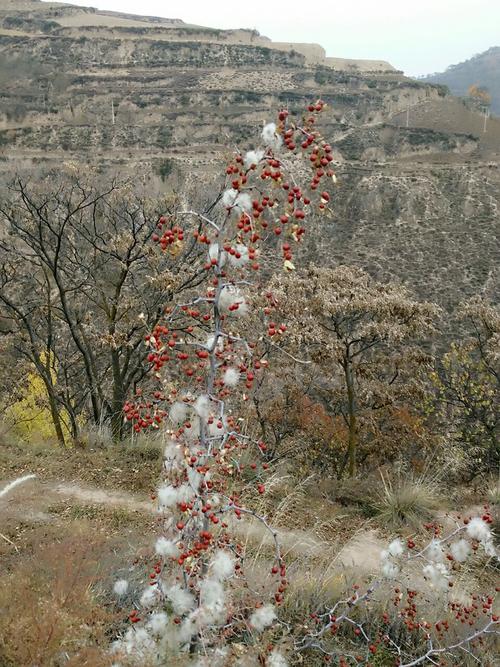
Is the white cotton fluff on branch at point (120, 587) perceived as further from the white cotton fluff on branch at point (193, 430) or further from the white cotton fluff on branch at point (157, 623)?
the white cotton fluff on branch at point (193, 430)

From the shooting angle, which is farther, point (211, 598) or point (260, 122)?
point (260, 122)

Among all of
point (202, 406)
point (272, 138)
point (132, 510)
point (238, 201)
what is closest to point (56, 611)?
point (202, 406)

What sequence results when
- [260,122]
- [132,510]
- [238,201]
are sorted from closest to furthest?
[238,201] → [132,510] → [260,122]

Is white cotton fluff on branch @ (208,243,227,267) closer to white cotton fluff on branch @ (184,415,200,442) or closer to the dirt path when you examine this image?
white cotton fluff on branch @ (184,415,200,442)

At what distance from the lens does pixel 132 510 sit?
728 cm

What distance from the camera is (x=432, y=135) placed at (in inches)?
2488

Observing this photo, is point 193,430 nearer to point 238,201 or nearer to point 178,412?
point 178,412

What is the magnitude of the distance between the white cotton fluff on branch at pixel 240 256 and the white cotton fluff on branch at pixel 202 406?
74 cm

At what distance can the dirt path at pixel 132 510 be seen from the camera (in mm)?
6469

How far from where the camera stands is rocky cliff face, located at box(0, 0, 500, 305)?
43188 mm

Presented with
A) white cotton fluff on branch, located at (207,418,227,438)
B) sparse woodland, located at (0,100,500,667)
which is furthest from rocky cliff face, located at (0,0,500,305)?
white cotton fluff on branch, located at (207,418,227,438)

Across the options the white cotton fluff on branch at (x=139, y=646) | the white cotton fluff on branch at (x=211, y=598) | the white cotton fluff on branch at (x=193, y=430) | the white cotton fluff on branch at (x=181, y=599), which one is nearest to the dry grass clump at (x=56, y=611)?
the white cotton fluff on branch at (x=139, y=646)

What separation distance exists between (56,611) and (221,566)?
1287 millimetres

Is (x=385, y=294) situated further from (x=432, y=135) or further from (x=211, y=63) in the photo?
(x=211, y=63)
